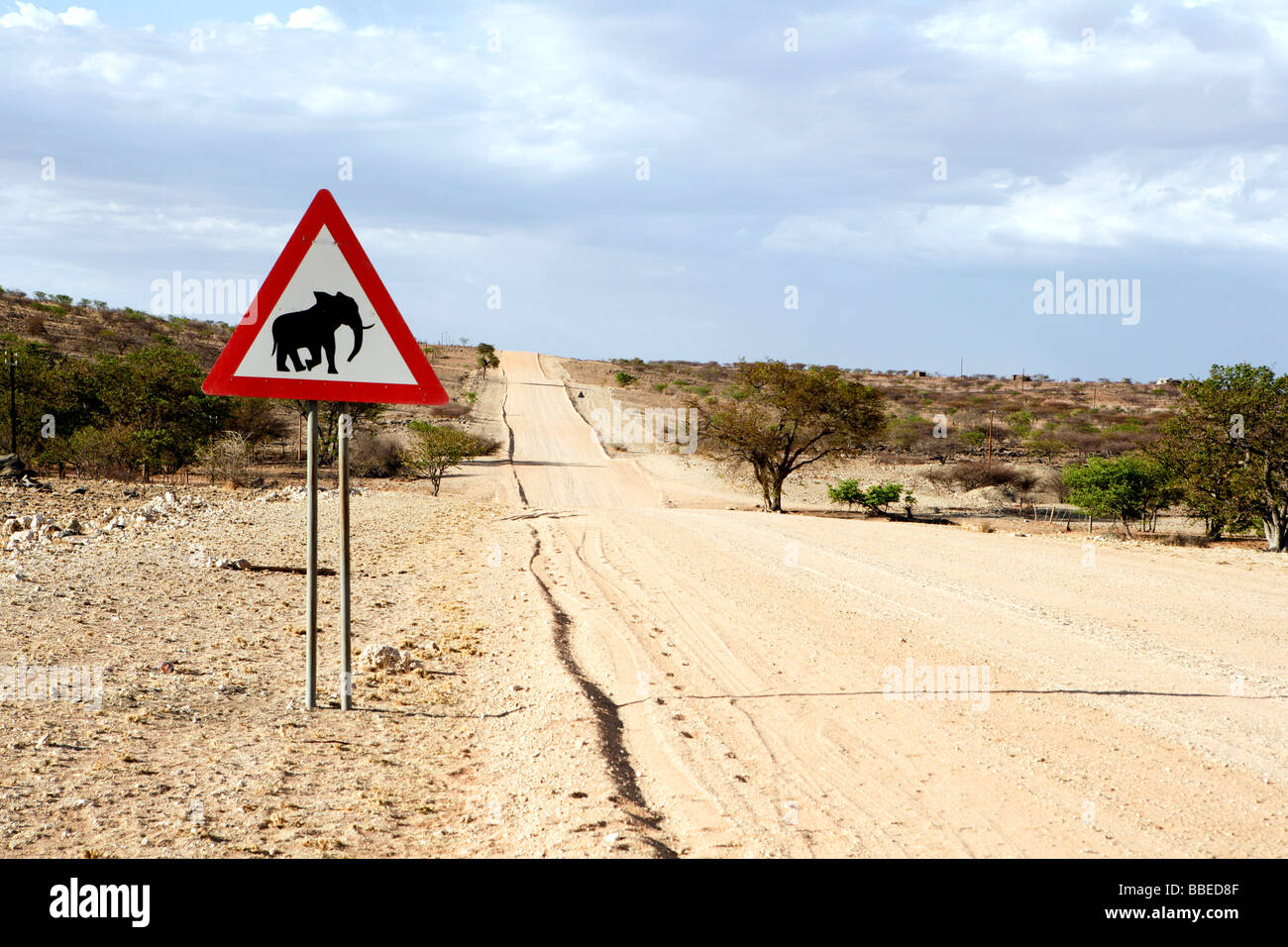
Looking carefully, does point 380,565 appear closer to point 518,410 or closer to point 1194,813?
point 1194,813

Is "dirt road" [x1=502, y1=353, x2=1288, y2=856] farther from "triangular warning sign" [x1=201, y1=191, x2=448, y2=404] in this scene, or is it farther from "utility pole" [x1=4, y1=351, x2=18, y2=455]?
"utility pole" [x1=4, y1=351, x2=18, y2=455]

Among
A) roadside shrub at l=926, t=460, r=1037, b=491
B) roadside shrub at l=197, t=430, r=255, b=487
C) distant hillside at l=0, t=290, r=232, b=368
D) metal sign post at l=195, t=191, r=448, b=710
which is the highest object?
distant hillside at l=0, t=290, r=232, b=368

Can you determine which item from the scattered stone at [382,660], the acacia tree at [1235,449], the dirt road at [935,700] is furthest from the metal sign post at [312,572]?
the acacia tree at [1235,449]

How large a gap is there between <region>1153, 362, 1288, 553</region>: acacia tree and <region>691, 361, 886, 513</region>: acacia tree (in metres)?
11.9

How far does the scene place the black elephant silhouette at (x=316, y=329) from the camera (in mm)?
4648

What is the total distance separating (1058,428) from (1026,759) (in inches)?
2325

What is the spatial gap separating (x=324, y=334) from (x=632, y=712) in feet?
8.98

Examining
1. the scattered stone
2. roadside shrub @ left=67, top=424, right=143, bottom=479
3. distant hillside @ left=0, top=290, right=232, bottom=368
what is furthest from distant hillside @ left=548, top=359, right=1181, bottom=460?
distant hillside @ left=0, top=290, right=232, bottom=368

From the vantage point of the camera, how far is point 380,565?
10672mm

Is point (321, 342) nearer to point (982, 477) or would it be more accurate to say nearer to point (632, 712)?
point (632, 712)

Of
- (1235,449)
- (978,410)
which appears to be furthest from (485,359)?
(1235,449)

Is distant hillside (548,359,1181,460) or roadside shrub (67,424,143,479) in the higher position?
distant hillside (548,359,1181,460)

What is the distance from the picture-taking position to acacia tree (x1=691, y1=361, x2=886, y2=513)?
1324 inches
